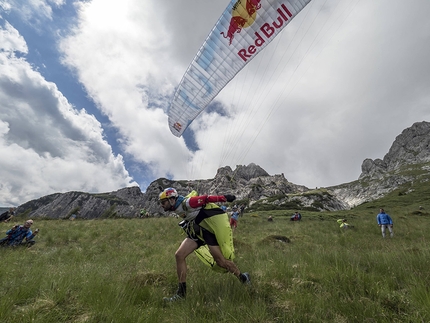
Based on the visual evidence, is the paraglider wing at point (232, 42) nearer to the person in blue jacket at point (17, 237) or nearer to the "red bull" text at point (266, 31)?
the "red bull" text at point (266, 31)

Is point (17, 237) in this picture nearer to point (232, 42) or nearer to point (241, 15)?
point (232, 42)

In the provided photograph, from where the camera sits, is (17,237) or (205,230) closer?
(205,230)

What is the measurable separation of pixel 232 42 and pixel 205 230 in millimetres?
9278

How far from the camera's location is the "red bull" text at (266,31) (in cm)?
959

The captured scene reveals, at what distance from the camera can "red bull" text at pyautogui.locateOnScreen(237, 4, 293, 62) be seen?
9594 millimetres

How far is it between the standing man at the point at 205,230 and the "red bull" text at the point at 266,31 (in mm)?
8700

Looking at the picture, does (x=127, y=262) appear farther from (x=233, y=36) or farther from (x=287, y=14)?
(x=287, y=14)

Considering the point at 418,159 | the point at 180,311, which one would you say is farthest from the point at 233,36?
the point at 418,159

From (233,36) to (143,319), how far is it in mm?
10973

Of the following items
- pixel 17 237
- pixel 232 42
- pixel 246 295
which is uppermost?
pixel 232 42

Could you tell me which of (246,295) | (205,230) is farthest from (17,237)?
(246,295)

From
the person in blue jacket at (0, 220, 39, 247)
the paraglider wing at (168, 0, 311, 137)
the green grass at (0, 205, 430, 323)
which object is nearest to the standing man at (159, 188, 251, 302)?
the green grass at (0, 205, 430, 323)

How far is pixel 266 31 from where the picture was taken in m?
10.2

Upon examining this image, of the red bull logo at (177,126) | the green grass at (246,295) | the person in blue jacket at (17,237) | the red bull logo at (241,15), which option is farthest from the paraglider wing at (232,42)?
the person in blue jacket at (17,237)
